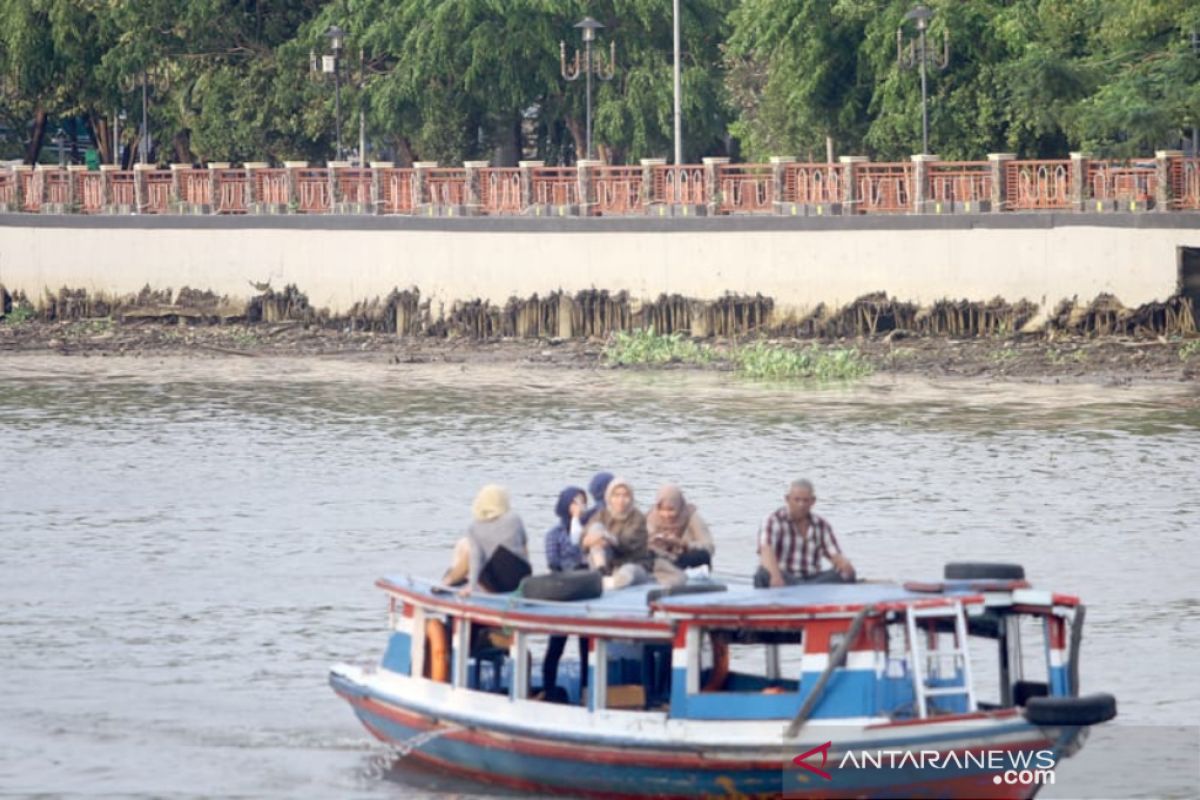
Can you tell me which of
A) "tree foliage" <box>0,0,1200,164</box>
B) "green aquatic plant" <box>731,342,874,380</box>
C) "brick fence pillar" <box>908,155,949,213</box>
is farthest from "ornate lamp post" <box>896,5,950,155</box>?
"green aquatic plant" <box>731,342,874,380</box>

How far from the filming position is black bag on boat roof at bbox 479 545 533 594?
53.7ft

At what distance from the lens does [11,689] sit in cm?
1981

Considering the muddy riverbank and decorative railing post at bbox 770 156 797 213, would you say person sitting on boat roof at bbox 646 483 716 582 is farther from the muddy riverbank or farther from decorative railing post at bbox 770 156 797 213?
decorative railing post at bbox 770 156 797 213

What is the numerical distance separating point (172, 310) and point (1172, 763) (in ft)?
121

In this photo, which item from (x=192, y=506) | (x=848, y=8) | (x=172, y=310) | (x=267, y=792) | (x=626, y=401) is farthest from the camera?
(x=172, y=310)

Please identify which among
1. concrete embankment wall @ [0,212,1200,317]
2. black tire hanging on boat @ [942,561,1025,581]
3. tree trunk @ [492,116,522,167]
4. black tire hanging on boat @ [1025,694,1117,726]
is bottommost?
black tire hanging on boat @ [1025,694,1117,726]

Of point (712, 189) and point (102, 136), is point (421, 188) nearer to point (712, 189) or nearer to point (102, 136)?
point (712, 189)

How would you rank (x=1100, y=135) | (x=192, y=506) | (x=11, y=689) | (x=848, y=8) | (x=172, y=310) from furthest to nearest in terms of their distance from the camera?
(x=172, y=310), (x=848, y=8), (x=1100, y=135), (x=192, y=506), (x=11, y=689)

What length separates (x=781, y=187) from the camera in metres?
43.8

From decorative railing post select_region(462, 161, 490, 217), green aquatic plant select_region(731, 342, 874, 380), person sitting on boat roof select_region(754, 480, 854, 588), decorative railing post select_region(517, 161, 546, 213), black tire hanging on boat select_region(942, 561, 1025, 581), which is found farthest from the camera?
decorative railing post select_region(462, 161, 490, 217)

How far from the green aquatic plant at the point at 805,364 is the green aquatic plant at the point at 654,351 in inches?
42.7

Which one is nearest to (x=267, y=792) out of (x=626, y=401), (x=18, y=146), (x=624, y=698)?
(x=624, y=698)

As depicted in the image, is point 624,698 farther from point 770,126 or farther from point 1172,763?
point 770,126

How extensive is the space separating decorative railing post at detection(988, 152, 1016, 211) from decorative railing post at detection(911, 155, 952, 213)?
96 centimetres
